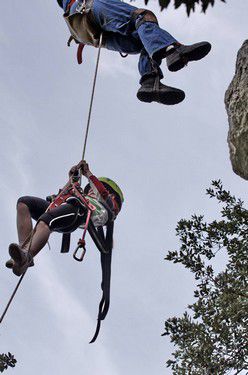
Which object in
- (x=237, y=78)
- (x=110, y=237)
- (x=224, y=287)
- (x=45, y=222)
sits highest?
(x=237, y=78)

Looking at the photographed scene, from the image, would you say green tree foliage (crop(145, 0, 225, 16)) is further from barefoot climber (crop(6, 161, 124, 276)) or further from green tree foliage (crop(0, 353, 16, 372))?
green tree foliage (crop(0, 353, 16, 372))

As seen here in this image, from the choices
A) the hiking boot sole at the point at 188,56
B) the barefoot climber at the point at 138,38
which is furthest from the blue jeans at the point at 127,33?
the hiking boot sole at the point at 188,56

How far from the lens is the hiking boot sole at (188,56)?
21.4ft

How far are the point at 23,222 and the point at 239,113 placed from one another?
2210mm

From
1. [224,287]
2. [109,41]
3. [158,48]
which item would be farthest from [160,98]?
[224,287]

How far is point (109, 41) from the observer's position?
771 centimetres

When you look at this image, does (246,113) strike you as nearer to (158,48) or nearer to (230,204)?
(158,48)

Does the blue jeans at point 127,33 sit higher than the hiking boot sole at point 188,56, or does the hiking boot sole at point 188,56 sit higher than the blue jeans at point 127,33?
the blue jeans at point 127,33

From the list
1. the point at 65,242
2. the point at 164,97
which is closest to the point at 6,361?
the point at 65,242

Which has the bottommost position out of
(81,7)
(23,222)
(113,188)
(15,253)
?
(15,253)

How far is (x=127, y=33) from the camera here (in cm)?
738

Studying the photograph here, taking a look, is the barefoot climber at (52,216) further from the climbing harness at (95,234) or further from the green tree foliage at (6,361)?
the green tree foliage at (6,361)

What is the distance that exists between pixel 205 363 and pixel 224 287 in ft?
3.06

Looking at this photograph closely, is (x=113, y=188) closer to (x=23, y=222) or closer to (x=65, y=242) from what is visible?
(x=65, y=242)
